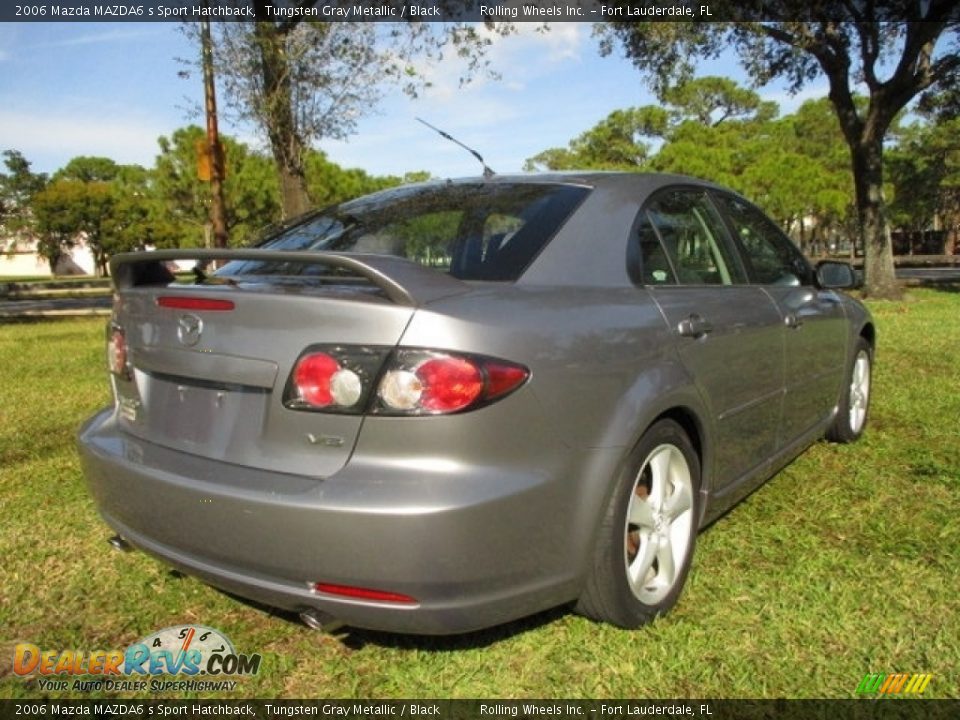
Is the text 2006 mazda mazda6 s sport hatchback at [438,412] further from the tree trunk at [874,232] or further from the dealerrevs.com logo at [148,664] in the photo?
the tree trunk at [874,232]

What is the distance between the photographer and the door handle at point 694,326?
262cm

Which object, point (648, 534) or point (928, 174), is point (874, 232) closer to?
point (648, 534)

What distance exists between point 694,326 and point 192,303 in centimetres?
161

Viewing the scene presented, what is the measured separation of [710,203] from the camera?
3.38 m

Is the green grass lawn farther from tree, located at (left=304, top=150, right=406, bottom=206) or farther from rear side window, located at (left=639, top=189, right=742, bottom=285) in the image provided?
tree, located at (left=304, top=150, right=406, bottom=206)

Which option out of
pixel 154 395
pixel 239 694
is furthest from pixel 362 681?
pixel 154 395

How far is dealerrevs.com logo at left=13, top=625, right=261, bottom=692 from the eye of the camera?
2.33m

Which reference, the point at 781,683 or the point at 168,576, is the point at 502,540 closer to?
the point at 781,683

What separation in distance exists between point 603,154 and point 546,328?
51.2 meters

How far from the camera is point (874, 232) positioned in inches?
616

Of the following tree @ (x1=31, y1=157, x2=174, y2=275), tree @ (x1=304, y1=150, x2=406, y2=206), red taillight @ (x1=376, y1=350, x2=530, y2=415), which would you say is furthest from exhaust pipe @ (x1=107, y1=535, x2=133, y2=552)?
tree @ (x1=31, y1=157, x2=174, y2=275)

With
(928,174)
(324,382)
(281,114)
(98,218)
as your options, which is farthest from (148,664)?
(98,218)

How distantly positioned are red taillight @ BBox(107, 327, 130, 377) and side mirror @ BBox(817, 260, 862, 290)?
3289mm

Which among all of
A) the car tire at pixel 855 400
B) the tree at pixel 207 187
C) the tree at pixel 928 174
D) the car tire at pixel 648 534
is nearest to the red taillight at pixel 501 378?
the car tire at pixel 648 534
